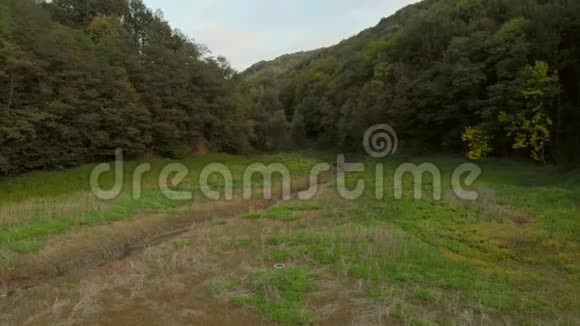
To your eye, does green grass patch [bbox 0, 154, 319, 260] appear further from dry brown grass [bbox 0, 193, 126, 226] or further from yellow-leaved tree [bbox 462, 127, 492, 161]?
yellow-leaved tree [bbox 462, 127, 492, 161]

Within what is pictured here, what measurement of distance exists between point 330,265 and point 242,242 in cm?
370

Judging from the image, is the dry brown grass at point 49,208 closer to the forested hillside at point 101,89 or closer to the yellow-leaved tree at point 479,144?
the forested hillside at point 101,89

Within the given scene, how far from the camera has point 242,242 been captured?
42.5 feet

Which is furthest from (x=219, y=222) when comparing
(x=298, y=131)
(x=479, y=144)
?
(x=298, y=131)

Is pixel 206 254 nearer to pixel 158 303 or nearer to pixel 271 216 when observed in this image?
pixel 158 303

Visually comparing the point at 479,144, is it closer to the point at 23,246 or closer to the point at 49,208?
the point at 49,208

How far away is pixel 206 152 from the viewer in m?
45.5

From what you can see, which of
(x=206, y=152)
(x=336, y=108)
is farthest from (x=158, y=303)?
(x=336, y=108)

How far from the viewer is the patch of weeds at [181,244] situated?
1287 centimetres

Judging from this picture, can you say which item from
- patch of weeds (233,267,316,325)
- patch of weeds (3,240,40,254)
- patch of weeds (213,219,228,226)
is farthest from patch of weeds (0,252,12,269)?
patch of weeds (233,267,316,325)

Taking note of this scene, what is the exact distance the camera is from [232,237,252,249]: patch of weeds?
12.8m

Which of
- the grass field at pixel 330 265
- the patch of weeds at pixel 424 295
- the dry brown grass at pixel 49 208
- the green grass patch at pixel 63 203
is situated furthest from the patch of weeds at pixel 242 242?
the dry brown grass at pixel 49 208

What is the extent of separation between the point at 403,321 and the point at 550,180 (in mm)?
20394

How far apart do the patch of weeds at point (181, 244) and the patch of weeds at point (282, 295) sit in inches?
161
